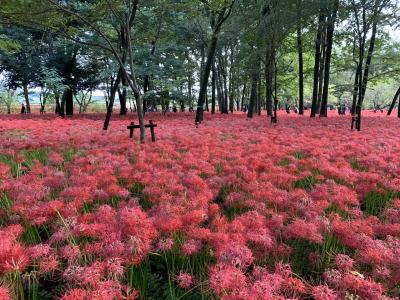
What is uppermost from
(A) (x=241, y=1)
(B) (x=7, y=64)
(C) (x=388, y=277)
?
(A) (x=241, y=1)

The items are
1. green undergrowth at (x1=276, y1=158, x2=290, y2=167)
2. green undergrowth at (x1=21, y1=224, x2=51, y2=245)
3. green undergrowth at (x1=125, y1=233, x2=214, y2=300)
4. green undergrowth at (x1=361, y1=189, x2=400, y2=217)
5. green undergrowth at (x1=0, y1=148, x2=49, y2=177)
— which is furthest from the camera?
green undergrowth at (x1=276, y1=158, x2=290, y2=167)

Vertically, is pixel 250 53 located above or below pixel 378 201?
above

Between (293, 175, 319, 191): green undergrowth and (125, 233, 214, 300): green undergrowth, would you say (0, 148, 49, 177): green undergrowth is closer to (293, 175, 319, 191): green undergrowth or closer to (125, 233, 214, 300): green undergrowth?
(125, 233, 214, 300): green undergrowth

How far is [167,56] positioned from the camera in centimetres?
2456

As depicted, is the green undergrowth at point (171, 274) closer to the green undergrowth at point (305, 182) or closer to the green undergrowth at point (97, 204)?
the green undergrowth at point (97, 204)

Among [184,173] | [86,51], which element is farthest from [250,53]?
[184,173]

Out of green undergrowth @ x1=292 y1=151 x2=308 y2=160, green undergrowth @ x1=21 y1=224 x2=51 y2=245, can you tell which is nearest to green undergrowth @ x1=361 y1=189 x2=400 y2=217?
green undergrowth @ x1=292 y1=151 x2=308 y2=160

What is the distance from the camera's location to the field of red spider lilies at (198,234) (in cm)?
249

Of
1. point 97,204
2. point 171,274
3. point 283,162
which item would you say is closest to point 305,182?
point 283,162

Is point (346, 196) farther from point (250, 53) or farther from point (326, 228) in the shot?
point (250, 53)

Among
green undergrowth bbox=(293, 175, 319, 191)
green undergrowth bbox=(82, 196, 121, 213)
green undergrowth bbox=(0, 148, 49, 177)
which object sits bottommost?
green undergrowth bbox=(82, 196, 121, 213)

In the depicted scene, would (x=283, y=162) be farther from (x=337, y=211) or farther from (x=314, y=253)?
(x=314, y=253)

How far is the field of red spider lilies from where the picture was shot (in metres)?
2.49

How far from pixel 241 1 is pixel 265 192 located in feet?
59.6
